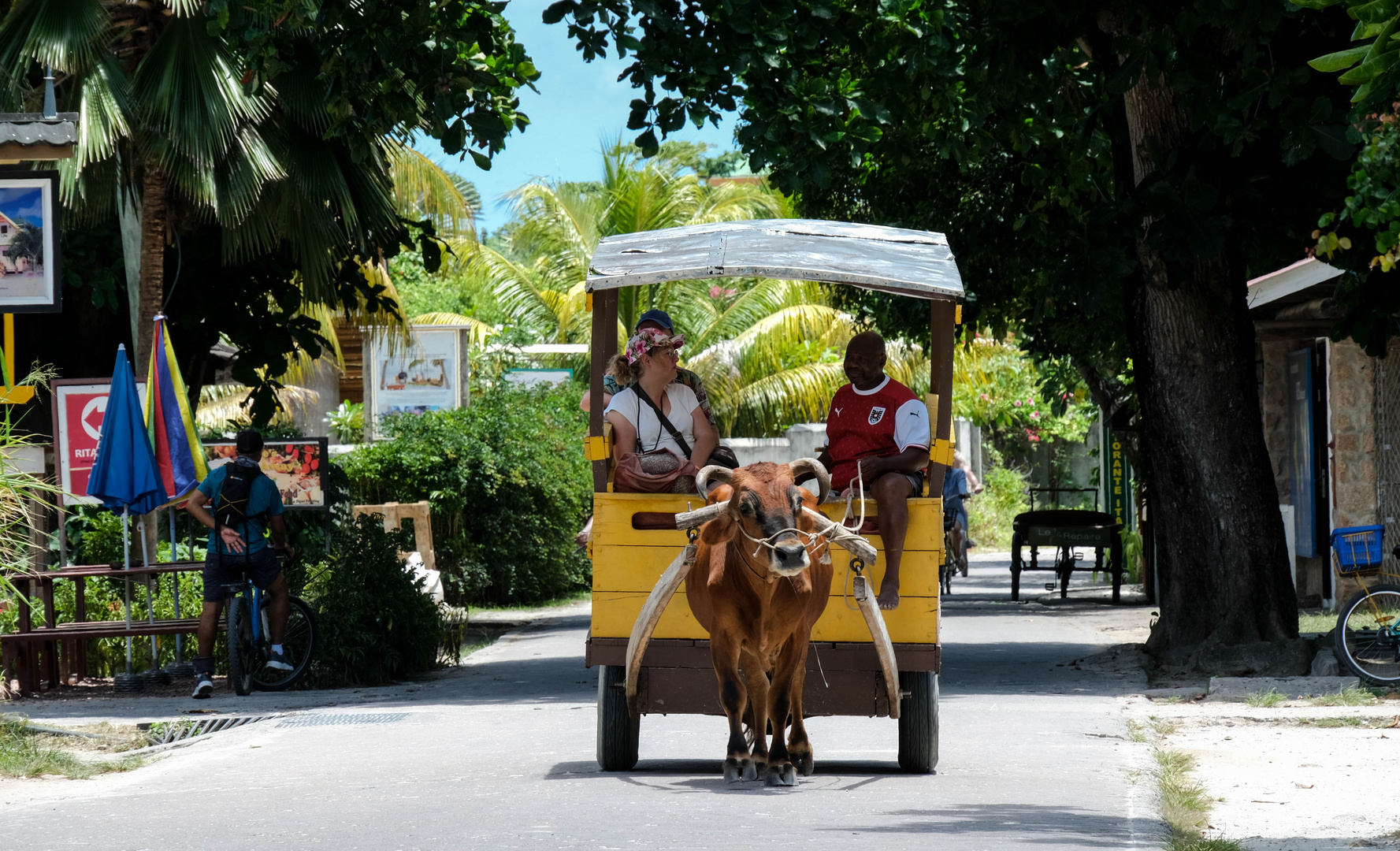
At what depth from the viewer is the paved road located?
6984mm

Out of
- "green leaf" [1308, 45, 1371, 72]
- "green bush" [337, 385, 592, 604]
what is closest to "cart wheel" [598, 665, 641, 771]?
"green leaf" [1308, 45, 1371, 72]

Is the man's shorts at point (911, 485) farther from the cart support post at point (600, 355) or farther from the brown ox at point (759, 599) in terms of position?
Result: the cart support post at point (600, 355)

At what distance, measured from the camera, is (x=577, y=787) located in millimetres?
8273

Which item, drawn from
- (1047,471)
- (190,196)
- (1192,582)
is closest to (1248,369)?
(1192,582)

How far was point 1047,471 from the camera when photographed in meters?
42.4

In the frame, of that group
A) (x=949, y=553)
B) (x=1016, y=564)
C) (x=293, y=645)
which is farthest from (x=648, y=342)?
(x=949, y=553)

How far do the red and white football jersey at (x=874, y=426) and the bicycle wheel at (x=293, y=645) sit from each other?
6341 millimetres

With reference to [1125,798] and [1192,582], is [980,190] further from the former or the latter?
[1125,798]

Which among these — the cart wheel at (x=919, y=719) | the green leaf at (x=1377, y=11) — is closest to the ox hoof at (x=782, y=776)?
the cart wheel at (x=919, y=719)

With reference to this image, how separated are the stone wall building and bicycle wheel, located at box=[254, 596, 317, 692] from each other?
966 centimetres

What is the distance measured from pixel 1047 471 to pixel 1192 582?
28.6m

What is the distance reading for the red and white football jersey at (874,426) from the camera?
8602mm

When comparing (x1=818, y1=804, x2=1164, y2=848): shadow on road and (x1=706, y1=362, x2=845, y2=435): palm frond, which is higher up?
(x1=706, y1=362, x2=845, y2=435): palm frond

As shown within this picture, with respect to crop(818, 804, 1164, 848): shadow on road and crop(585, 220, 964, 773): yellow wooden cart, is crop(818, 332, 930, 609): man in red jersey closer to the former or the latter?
crop(585, 220, 964, 773): yellow wooden cart
